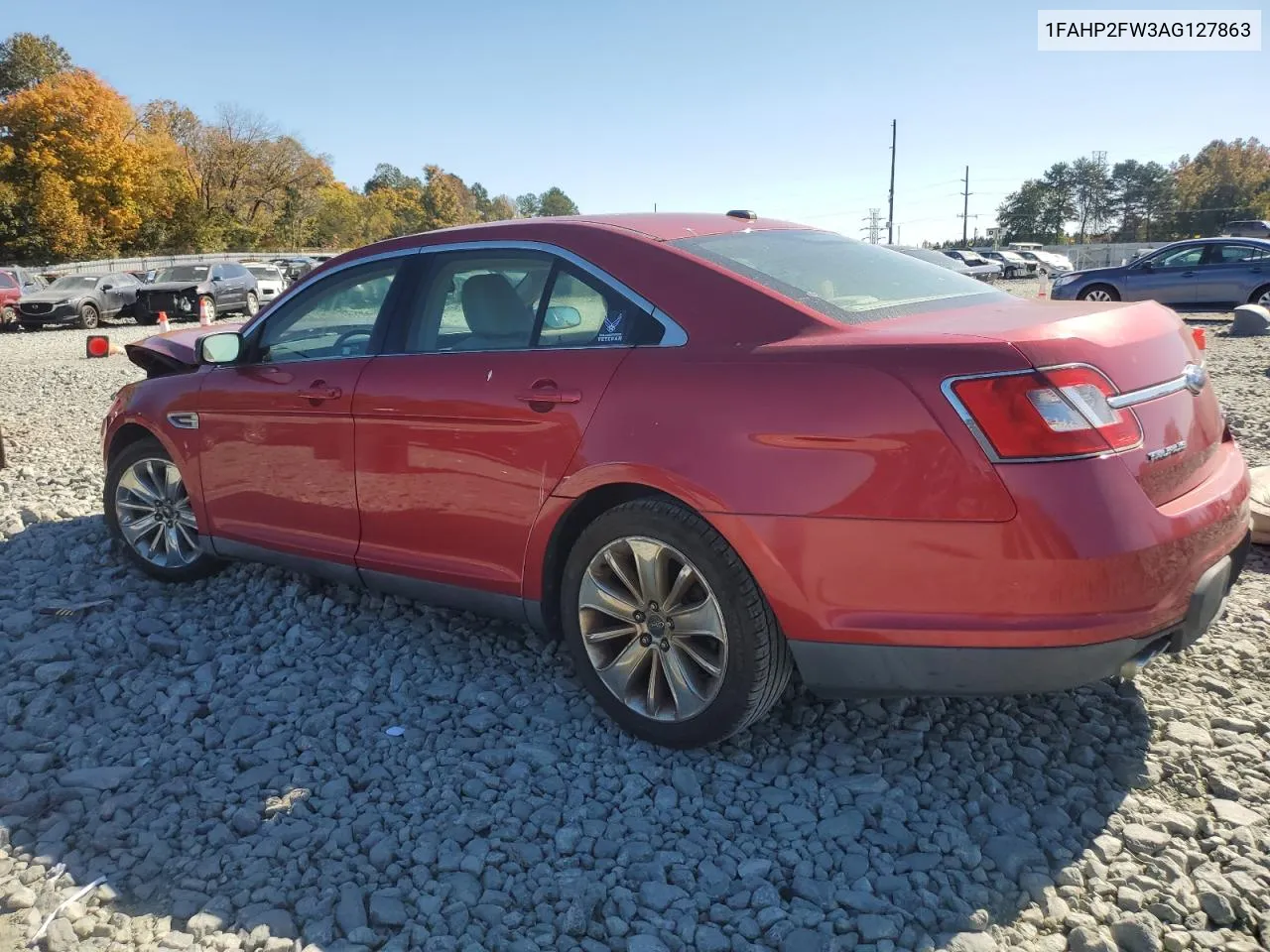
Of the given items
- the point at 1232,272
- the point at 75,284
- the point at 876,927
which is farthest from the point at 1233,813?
the point at 75,284

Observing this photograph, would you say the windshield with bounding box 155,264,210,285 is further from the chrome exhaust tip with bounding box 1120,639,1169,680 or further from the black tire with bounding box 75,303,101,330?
the chrome exhaust tip with bounding box 1120,639,1169,680

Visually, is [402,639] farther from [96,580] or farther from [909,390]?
[909,390]

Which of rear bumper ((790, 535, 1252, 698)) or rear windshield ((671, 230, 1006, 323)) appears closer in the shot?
rear bumper ((790, 535, 1252, 698))

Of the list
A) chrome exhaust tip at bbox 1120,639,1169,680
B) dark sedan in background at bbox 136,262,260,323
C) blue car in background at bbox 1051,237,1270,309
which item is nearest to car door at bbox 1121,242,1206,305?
blue car in background at bbox 1051,237,1270,309

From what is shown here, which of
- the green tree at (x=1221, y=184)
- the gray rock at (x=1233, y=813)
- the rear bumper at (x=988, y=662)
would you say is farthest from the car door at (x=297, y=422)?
the green tree at (x=1221, y=184)

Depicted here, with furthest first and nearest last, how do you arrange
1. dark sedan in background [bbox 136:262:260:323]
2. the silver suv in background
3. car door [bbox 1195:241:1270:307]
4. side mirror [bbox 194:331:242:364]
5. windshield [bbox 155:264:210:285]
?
the silver suv in background, windshield [bbox 155:264:210:285], dark sedan in background [bbox 136:262:260:323], car door [bbox 1195:241:1270:307], side mirror [bbox 194:331:242:364]

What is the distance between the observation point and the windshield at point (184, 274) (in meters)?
25.3

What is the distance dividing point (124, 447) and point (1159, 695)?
4.69 m

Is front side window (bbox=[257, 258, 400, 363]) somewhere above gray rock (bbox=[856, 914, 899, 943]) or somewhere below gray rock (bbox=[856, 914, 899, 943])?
above

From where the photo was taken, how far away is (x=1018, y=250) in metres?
52.4

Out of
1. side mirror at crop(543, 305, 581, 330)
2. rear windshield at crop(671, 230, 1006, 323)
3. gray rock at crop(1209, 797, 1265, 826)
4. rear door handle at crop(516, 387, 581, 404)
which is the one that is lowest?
gray rock at crop(1209, 797, 1265, 826)

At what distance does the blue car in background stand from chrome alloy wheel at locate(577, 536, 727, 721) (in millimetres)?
15927

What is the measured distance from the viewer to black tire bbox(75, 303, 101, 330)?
23.6 m

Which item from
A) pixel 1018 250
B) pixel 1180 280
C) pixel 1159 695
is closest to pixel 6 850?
pixel 1159 695
